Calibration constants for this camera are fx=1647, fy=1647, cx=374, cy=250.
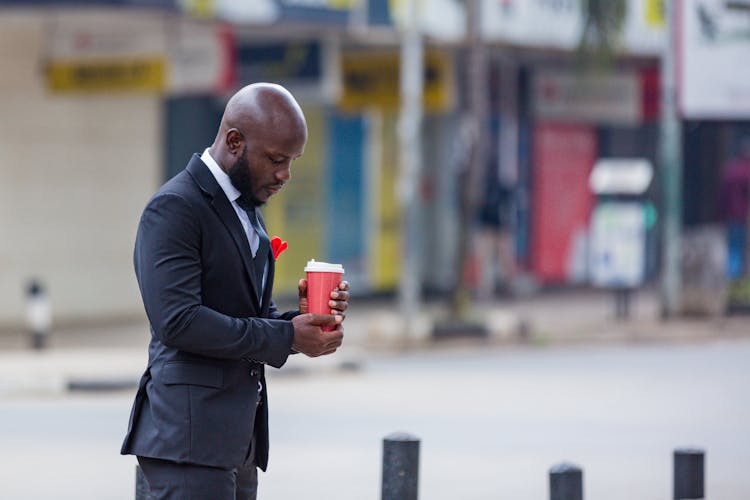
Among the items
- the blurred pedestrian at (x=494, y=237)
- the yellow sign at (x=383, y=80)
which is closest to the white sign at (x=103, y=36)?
the yellow sign at (x=383, y=80)

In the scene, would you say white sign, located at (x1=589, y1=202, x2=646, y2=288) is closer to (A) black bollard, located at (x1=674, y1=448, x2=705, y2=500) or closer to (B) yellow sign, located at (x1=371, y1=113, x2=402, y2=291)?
(B) yellow sign, located at (x1=371, y1=113, x2=402, y2=291)

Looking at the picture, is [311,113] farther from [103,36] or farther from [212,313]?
[212,313]

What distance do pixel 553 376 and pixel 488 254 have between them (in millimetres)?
9360

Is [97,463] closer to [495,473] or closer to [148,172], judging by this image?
[495,473]

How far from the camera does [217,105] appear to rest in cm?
2341

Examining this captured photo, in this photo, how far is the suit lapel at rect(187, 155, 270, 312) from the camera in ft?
14.0

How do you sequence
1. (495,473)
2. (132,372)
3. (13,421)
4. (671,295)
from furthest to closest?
(671,295) < (132,372) < (13,421) < (495,473)

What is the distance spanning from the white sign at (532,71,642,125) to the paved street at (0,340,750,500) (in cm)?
1009

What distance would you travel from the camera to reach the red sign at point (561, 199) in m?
28.3

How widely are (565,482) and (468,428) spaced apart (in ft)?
17.5

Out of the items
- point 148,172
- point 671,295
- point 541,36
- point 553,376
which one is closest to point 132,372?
point 553,376

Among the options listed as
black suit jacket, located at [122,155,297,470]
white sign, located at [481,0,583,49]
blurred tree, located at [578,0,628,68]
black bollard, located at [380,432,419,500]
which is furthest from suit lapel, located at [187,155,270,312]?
white sign, located at [481,0,583,49]

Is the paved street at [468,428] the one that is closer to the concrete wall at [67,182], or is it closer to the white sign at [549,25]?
the concrete wall at [67,182]

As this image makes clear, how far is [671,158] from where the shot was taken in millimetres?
21766
